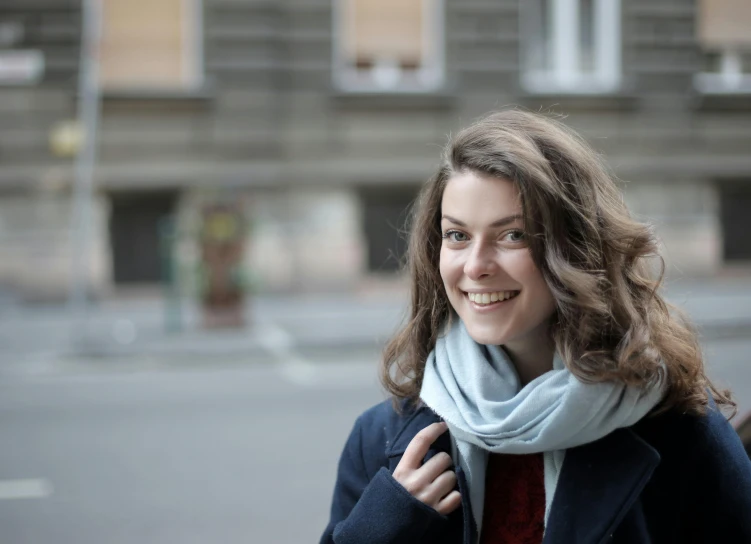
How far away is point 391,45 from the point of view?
16062 millimetres

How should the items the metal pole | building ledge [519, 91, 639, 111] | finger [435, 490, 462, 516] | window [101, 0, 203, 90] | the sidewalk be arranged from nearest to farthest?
1. finger [435, 490, 462, 516]
2. the sidewalk
3. the metal pole
4. window [101, 0, 203, 90]
5. building ledge [519, 91, 639, 111]

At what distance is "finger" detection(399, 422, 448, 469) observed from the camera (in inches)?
67.2

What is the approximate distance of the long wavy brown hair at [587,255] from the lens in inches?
63.9

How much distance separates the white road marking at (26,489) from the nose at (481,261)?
4.76m

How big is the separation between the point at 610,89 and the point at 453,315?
1534 cm

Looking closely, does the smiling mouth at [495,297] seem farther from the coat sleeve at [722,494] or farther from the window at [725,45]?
the window at [725,45]

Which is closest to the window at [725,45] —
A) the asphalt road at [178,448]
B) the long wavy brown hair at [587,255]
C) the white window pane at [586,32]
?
the white window pane at [586,32]

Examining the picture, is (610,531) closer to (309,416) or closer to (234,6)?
(309,416)

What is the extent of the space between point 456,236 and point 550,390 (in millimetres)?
332

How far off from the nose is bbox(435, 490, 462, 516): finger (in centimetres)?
40

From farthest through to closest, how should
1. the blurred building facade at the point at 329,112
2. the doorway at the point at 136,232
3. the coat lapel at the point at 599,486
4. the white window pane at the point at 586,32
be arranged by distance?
the white window pane at the point at 586,32 → the doorway at the point at 136,232 → the blurred building facade at the point at 329,112 → the coat lapel at the point at 599,486

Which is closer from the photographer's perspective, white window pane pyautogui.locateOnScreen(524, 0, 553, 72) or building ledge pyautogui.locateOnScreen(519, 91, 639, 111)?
white window pane pyautogui.locateOnScreen(524, 0, 553, 72)

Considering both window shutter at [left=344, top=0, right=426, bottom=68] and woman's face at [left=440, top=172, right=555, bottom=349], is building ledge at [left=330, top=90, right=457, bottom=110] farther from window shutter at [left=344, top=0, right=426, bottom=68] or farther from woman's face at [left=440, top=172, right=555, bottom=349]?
woman's face at [left=440, top=172, right=555, bottom=349]

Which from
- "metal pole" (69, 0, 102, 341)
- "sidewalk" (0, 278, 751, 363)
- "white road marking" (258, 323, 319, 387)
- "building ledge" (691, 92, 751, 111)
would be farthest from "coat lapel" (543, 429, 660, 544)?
"building ledge" (691, 92, 751, 111)
